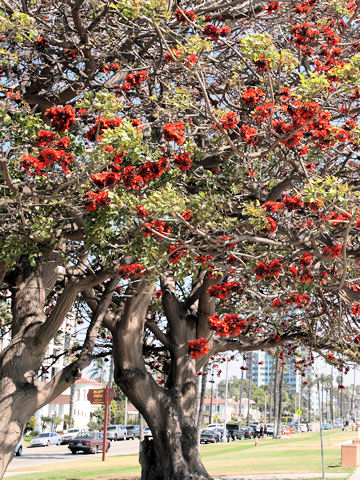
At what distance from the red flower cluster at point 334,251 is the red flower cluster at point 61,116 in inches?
139

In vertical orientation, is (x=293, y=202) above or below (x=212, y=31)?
below

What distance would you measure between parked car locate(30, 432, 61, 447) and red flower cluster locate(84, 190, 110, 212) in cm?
4083

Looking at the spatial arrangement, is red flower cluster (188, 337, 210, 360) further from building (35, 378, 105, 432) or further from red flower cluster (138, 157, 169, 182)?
building (35, 378, 105, 432)

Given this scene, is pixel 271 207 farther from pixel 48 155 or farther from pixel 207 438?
pixel 207 438

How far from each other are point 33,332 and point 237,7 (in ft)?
20.5

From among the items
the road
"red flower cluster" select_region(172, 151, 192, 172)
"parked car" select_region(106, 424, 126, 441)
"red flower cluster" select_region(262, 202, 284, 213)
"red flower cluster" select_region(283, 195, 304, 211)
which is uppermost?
"red flower cluster" select_region(172, 151, 192, 172)

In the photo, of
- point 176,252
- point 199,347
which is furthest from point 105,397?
point 176,252

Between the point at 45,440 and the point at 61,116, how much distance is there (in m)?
43.0

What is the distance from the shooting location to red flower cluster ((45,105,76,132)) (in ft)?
21.0

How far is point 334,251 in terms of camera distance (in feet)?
23.5

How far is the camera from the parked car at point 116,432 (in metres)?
47.9

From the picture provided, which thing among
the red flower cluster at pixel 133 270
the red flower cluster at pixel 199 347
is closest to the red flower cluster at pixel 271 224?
the red flower cluster at pixel 133 270

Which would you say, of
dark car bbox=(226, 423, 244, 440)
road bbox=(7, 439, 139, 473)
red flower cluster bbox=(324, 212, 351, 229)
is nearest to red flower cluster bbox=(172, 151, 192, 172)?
red flower cluster bbox=(324, 212, 351, 229)

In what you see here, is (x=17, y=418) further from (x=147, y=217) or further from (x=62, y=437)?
(x=62, y=437)
